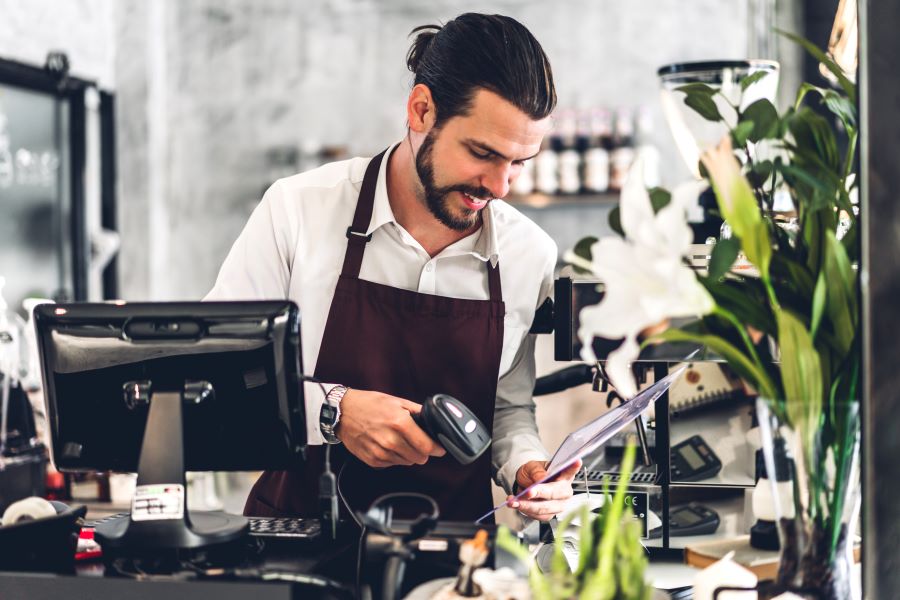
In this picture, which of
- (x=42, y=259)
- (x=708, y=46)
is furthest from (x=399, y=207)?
(x=708, y=46)

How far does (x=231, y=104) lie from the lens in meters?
5.32

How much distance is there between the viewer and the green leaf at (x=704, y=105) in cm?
115

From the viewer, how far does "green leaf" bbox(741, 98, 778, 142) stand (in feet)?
3.52

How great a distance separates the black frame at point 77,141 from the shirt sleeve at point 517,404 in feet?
9.88

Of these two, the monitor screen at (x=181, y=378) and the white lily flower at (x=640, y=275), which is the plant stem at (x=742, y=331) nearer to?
the white lily flower at (x=640, y=275)

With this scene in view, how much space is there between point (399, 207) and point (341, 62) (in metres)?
3.39

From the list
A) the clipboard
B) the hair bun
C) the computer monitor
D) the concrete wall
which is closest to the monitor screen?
the computer monitor

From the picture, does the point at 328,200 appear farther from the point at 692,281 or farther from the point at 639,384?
the point at 692,281

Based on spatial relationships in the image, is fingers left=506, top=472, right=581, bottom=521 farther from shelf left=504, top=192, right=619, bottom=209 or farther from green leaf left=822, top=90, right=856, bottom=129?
shelf left=504, top=192, right=619, bottom=209

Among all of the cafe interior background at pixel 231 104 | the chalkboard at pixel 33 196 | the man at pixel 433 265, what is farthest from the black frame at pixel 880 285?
the chalkboard at pixel 33 196

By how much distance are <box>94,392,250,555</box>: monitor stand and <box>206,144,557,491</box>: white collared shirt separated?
0.60m

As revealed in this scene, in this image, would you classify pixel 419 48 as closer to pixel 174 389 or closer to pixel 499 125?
pixel 499 125

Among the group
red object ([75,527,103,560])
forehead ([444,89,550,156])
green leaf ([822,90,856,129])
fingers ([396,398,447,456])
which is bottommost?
red object ([75,527,103,560])

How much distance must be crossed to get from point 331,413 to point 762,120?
2.77ft
